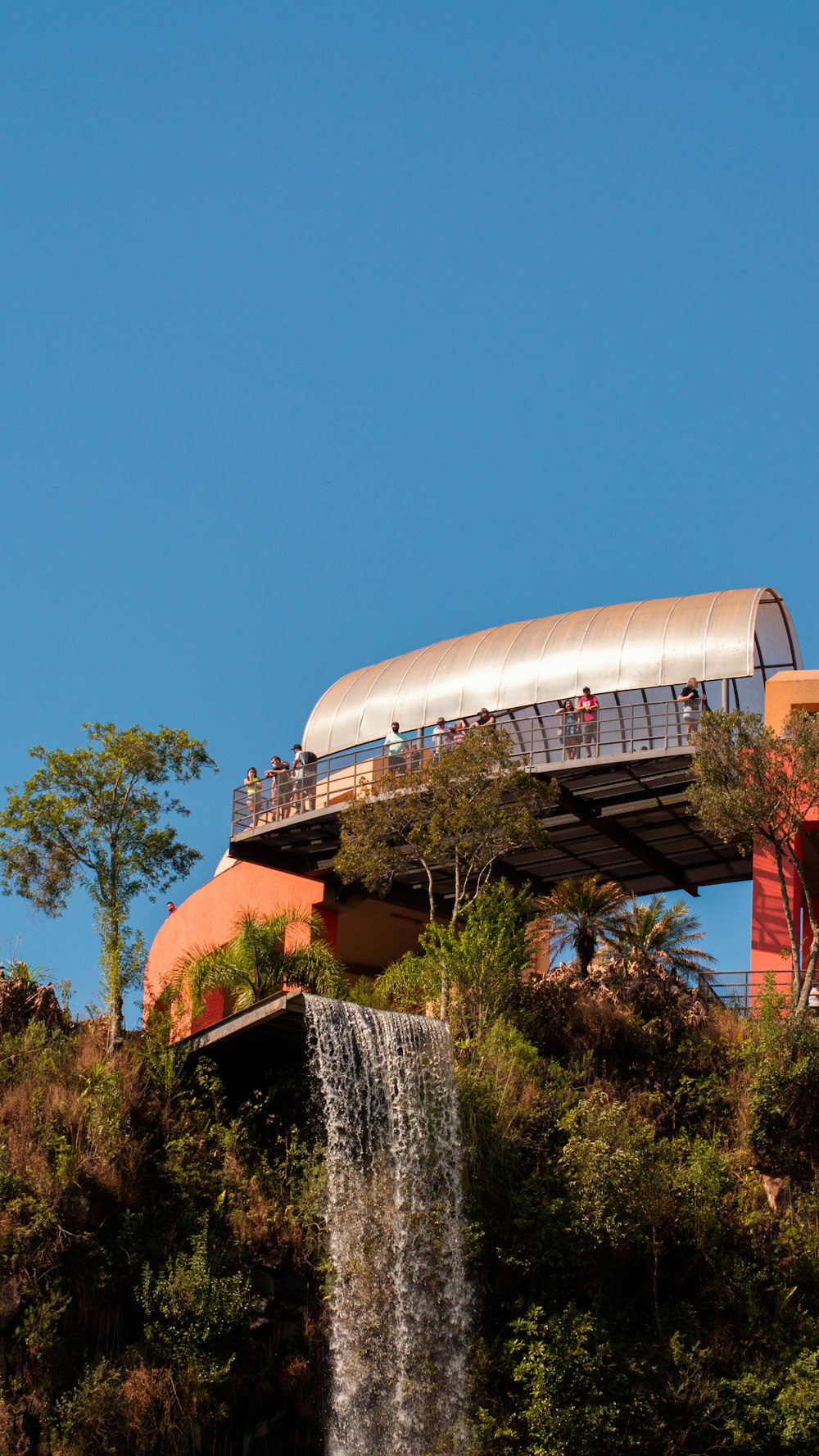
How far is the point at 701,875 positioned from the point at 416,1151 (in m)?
14.9

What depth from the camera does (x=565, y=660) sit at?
31.8 meters

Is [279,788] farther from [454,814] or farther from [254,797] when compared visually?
[454,814]

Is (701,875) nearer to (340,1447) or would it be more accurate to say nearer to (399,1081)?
(399,1081)

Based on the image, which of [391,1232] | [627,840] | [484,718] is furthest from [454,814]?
[391,1232]

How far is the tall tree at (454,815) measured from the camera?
25.4 meters

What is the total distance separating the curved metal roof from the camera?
30.2 m

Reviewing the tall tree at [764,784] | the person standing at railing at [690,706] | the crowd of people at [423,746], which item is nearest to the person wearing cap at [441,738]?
the crowd of people at [423,746]

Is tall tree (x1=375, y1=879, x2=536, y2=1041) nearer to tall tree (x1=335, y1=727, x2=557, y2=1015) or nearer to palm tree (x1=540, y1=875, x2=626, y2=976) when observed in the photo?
tall tree (x1=335, y1=727, x2=557, y2=1015)

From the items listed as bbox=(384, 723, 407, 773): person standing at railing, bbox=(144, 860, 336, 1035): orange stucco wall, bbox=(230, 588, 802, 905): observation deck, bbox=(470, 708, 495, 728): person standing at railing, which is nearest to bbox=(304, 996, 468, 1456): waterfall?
bbox=(230, 588, 802, 905): observation deck

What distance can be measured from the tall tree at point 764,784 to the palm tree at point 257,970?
6.63m

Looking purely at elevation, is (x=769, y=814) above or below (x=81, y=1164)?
above

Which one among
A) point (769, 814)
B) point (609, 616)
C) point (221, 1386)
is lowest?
point (221, 1386)

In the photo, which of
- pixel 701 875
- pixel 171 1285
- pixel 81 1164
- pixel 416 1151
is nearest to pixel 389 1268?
pixel 416 1151

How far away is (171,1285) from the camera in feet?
61.9
